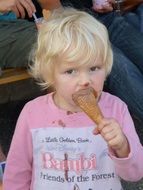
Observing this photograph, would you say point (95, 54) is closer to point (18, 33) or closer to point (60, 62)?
point (60, 62)

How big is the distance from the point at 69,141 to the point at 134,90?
85 cm

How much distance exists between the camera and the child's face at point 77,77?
5.26 ft

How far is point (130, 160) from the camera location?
154 cm

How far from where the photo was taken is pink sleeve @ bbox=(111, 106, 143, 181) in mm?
1548

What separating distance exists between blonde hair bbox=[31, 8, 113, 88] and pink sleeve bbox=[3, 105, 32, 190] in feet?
0.72

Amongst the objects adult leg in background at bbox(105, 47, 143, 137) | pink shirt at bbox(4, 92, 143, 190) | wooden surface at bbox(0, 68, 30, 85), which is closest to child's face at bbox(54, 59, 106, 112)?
pink shirt at bbox(4, 92, 143, 190)

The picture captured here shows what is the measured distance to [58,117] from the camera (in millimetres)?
1739

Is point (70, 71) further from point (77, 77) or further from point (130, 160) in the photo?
point (130, 160)

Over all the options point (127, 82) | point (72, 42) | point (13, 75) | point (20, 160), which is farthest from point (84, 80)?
point (13, 75)

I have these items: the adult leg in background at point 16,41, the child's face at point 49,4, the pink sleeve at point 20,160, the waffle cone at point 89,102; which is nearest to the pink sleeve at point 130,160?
the waffle cone at point 89,102

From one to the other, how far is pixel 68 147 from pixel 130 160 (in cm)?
Answer: 26

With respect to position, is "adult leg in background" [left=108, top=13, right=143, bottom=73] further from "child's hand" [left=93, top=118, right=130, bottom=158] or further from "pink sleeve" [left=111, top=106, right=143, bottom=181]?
"child's hand" [left=93, top=118, right=130, bottom=158]

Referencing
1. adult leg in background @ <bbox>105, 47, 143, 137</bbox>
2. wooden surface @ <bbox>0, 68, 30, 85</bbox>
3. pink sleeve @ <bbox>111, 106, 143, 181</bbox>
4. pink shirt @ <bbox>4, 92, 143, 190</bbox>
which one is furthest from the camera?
wooden surface @ <bbox>0, 68, 30, 85</bbox>

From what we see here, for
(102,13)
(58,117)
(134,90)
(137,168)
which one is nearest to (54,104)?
(58,117)
